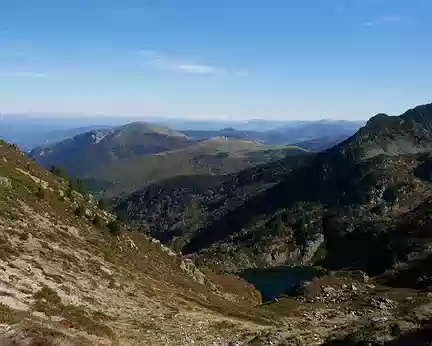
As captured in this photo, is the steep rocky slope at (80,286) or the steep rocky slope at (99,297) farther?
the steep rocky slope at (99,297)

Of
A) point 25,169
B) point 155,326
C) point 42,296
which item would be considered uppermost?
point 25,169

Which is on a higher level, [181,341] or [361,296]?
[181,341]

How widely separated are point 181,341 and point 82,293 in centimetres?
1221

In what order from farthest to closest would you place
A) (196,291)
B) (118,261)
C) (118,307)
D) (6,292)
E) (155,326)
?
(196,291)
(118,261)
(118,307)
(155,326)
(6,292)

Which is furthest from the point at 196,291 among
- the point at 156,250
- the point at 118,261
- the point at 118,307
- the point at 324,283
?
the point at 324,283

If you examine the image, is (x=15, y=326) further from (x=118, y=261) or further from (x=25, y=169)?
(x=25, y=169)

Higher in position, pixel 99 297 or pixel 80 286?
pixel 80 286

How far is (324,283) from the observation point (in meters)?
117

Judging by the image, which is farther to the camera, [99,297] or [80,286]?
[80,286]

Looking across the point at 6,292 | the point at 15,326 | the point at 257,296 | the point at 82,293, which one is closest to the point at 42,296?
the point at 6,292

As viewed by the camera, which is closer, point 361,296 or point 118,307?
point 118,307

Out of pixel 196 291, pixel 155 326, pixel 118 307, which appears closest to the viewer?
pixel 155 326

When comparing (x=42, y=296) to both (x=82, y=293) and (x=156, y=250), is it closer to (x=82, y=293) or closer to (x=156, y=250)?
(x=82, y=293)

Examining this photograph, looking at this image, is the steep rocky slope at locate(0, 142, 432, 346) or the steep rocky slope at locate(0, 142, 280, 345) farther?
the steep rocky slope at locate(0, 142, 432, 346)
